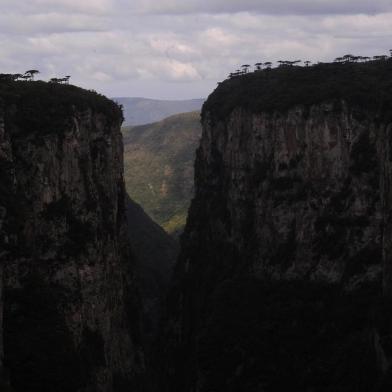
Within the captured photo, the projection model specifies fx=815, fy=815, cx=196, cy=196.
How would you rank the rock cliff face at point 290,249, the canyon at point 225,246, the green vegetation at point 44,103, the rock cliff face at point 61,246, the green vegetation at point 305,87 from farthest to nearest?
the green vegetation at point 305,87, the rock cliff face at point 290,249, the green vegetation at point 44,103, the canyon at point 225,246, the rock cliff face at point 61,246

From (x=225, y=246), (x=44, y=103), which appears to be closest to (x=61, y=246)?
(x=44, y=103)

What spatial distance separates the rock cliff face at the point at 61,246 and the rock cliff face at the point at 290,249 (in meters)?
Result: 20.4

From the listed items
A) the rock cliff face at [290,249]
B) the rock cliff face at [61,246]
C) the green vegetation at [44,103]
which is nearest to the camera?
the rock cliff face at [61,246]

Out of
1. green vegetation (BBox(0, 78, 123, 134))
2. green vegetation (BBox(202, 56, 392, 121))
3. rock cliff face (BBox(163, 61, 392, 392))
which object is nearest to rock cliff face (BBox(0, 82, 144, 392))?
green vegetation (BBox(0, 78, 123, 134))

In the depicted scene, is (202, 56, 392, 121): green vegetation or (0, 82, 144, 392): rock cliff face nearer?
(0, 82, 144, 392): rock cliff face

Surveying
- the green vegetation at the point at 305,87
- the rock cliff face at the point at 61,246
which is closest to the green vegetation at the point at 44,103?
the rock cliff face at the point at 61,246

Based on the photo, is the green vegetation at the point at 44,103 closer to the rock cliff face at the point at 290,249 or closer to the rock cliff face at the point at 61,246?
the rock cliff face at the point at 61,246

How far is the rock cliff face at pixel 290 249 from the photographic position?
122 meters

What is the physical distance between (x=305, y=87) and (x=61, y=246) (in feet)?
215

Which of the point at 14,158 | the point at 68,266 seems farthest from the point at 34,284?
the point at 14,158

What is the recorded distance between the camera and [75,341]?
102 m

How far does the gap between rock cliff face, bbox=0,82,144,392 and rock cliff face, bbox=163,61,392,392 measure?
20.4 m

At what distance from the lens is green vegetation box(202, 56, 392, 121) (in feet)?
458

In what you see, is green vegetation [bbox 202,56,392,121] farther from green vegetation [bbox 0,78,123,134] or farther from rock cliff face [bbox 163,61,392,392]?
green vegetation [bbox 0,78,123,134]
